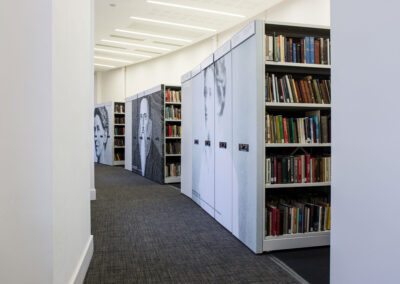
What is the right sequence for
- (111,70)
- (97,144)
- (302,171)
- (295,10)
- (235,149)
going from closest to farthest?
(302,171) < (235,149) < (295,10) < (97,144) < (111,70)

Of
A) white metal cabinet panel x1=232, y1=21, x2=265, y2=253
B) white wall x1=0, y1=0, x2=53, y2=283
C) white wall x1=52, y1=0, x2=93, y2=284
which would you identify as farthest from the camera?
white metal cabinet panel x1=232, y1=21, x2=265, y2=253

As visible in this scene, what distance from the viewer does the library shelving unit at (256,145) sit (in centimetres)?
286

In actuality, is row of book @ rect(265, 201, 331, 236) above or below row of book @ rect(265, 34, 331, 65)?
below

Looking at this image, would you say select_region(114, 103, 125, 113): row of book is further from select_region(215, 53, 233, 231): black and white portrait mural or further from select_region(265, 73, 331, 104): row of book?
select_region(265, 73, 331, 104): row of book

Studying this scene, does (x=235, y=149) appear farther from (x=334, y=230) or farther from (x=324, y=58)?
(x=334, y=230)

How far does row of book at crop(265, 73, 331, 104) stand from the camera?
9.75ft

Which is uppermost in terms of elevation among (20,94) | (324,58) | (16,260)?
(324,58)

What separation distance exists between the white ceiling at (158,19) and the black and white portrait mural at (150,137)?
1.90 meters

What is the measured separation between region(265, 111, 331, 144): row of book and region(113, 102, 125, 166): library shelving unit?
26.9ft

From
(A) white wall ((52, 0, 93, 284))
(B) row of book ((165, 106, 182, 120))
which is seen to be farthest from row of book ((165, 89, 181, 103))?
(A) white wall ((52, 0, 93, 284))

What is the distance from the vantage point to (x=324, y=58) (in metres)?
3.10

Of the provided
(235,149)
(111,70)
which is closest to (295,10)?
(235,149)

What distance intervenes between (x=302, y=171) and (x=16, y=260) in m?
2.44

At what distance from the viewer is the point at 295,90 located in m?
3.06
